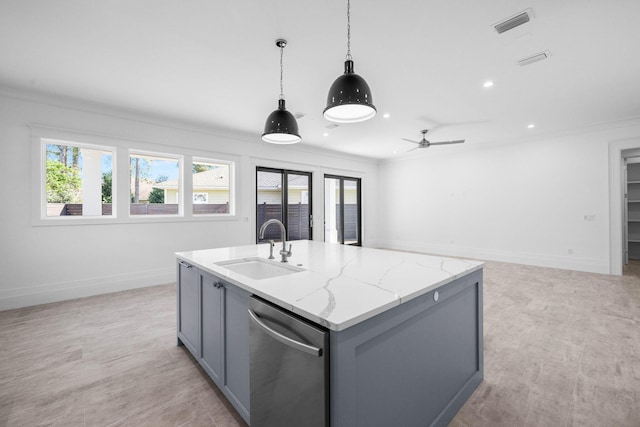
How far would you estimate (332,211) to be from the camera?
7.79 metres

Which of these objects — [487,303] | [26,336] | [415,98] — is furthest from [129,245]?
[487,303]

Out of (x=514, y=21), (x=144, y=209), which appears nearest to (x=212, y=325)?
(x=514, y=21)

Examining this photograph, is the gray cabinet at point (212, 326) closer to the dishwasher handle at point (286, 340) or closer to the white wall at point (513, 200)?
the dishwasher handle at point (286, 340)

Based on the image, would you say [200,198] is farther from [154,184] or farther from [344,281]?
[344,281]

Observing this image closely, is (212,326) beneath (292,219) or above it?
beneath

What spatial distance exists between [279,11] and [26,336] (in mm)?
3863

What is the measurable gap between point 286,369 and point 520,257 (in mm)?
6704

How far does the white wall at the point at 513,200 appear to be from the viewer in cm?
527

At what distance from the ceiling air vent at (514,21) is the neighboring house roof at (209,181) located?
15.7 feet

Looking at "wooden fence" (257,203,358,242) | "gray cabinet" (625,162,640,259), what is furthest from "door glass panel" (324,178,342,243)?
"gray cabinet" (625,162,640,259)

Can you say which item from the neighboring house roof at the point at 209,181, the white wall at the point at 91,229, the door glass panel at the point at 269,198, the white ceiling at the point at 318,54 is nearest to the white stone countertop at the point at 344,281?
the white ceiling at the point at 318,54

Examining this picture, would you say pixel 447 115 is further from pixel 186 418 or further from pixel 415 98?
pixel 186 418

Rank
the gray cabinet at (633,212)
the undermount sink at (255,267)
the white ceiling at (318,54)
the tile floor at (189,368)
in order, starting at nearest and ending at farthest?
the tile floor at (189,368) < the undermount sink at (255,267) < the white ceiling at (318,54) < the gray cabinet at (633,212)

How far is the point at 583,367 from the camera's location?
7.23 feet
